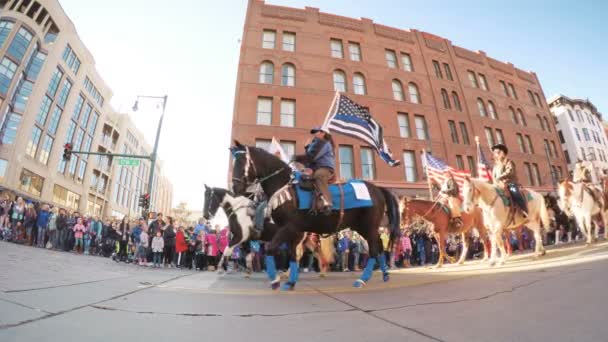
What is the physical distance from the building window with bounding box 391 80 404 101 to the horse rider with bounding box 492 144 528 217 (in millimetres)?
19741

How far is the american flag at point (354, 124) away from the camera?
26.3 feet

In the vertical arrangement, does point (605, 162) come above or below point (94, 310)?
above

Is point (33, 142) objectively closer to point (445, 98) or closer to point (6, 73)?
point (6, 73)

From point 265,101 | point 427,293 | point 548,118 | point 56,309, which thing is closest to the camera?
point 56,309

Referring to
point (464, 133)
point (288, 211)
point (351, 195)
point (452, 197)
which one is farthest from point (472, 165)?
point (288, 211)

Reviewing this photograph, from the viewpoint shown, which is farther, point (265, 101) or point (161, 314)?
point (265, 101)

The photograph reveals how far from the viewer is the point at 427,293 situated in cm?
341

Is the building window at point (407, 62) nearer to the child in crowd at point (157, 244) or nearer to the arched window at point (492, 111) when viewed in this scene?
the arched window at point (492, 111)

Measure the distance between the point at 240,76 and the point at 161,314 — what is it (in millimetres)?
23078

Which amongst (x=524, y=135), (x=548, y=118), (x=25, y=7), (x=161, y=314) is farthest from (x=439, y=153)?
(x=25, y=7)

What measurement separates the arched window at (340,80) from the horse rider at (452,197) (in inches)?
709

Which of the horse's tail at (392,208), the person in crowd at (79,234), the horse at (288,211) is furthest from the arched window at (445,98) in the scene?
the person in crowd at (79,234)

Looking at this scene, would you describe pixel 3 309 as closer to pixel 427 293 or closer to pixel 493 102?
pixel 427 293

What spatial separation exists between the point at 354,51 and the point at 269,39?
8.75 metres
